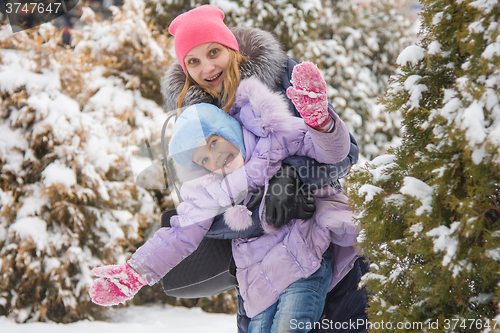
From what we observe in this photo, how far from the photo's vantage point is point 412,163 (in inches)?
42.1

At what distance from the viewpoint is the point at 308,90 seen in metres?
1.26

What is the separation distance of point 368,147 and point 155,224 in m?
2.94

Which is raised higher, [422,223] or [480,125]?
[480,125]

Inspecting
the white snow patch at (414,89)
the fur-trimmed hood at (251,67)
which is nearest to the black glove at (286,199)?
the fur-trimmed hood at (251,67)

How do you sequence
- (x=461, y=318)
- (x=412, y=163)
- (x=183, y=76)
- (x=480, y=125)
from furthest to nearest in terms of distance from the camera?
(x=183, y=76) < (x=412, y=163) < (x=461, y=318) < (x=480, y=125)

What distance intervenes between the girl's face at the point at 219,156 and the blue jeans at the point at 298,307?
1.60 feet

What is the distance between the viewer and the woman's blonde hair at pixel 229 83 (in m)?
1.71

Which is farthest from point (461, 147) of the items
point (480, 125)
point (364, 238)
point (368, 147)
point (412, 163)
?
point (368, 147)

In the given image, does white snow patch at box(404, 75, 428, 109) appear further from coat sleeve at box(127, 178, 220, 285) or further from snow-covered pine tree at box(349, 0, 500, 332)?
coat sleeve at box(127, 178, 220, 285)

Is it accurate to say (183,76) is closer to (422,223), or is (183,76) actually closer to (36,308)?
(422,223)

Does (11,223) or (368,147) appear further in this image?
(368,147)

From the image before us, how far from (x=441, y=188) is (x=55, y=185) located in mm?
2744

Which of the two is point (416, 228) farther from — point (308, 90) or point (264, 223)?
point (264, 223)

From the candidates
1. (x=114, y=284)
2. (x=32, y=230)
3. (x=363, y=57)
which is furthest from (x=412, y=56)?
(x=363, y=57)
